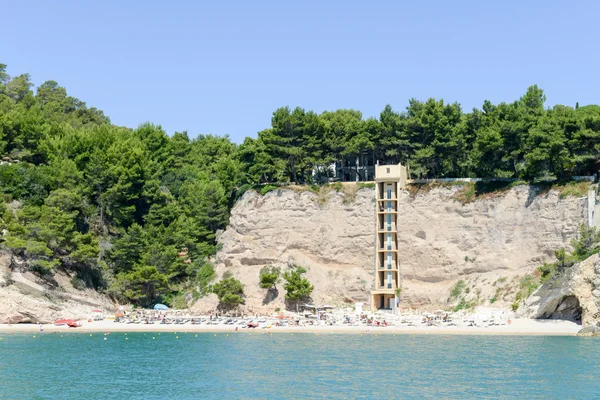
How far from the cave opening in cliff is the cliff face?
4.47 meters

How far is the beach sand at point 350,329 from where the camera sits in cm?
6031

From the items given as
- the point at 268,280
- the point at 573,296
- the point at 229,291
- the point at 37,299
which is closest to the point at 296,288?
the point at 268,280

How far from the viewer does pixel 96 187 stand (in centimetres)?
7731

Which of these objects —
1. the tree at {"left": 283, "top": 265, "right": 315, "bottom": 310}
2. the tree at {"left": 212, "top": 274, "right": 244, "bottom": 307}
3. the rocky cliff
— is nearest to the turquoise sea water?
the rocky cliff

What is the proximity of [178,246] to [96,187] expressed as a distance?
30.3 feet

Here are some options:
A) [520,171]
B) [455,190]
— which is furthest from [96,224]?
[520,171]

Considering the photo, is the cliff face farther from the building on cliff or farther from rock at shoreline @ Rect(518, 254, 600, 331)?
rock at shoreline @ Rect(518, 254, 600, 331)

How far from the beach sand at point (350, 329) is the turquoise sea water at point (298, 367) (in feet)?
4.52

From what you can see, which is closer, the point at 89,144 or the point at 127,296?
the point at 127,296

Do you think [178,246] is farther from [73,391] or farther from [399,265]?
[73,391]

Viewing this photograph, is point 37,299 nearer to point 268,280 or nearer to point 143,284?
point 143,284

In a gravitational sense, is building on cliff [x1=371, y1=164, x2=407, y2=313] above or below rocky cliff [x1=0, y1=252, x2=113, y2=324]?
above

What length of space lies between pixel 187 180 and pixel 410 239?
83.7 ft

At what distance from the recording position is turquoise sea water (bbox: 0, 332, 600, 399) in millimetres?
40406
